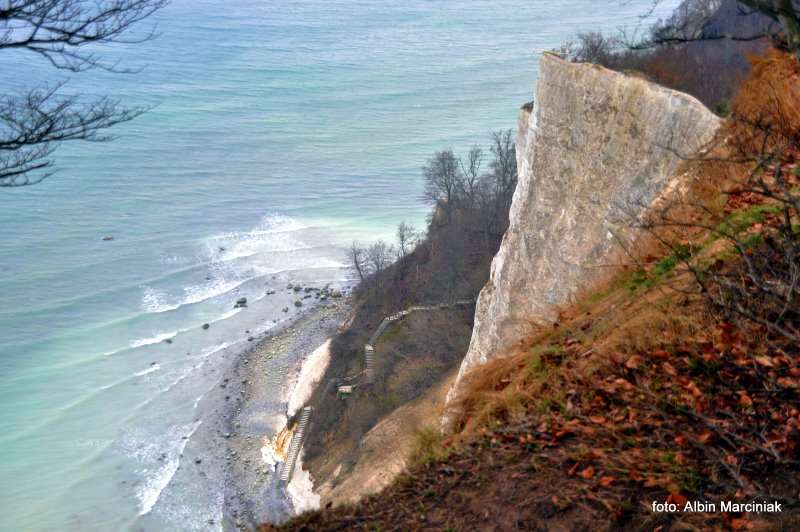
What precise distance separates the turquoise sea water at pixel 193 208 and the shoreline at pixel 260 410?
103cm

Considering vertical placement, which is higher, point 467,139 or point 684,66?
point 684,66

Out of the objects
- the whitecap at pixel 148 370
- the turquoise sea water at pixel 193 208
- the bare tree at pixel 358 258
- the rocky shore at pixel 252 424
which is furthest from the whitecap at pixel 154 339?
the bare tree at pixel 358 258

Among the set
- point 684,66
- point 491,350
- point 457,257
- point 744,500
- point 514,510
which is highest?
point 684,66

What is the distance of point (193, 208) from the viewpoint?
1943 inches

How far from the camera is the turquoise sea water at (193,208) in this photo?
28.0 m

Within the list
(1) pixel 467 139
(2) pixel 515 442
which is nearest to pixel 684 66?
(2) pixel 515 442

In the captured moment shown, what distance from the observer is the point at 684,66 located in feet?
52.3

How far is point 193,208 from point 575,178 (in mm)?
40334

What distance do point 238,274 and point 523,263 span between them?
30046mm

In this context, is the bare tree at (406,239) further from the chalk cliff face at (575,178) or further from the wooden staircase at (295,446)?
the chalk cliff face at (575,178)

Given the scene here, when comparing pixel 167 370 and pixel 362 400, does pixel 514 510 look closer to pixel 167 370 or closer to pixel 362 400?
pixel 362 400

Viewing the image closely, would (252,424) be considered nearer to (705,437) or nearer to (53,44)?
(53,44)

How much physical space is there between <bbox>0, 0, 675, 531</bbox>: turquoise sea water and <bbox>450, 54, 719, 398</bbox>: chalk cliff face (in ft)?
50.3

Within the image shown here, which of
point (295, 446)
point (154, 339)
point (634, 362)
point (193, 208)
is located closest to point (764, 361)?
point (634, 362)
